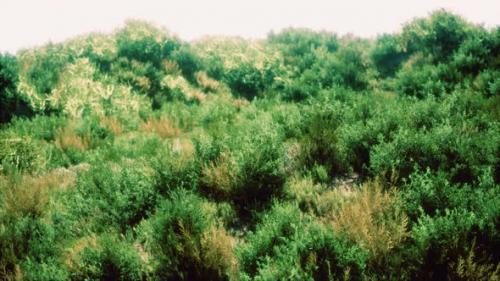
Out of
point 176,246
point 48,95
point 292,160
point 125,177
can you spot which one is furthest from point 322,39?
point 176,246

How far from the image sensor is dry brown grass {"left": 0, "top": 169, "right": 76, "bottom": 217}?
538cm

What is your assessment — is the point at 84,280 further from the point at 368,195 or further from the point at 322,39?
the point at 322,39

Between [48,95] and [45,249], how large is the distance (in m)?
9.42

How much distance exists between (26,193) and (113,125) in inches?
210

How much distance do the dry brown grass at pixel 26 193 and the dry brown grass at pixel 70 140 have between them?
2.44 metres

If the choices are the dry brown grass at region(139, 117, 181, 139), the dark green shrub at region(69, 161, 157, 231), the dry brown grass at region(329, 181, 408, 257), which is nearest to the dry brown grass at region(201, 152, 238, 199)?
the dark green shrub at region(69, 161, 157, 231)

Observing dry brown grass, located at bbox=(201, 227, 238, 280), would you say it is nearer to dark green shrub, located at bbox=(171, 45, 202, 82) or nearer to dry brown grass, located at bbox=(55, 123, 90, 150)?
dry brown grass, located at bbox=(55, 123, 90, 150)

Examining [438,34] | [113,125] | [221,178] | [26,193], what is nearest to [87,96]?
[113,125]

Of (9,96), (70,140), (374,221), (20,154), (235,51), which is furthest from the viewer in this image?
(235,51)

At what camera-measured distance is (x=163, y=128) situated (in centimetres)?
1062

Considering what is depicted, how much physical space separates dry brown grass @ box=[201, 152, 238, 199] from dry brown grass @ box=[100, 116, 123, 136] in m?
5.71

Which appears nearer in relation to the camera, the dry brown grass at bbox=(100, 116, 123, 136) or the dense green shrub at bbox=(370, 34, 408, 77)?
the dry brown grass at bbox=(100, 116, 123, 136)

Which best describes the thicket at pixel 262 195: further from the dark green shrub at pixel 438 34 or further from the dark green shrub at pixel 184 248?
the dark green shrub at pixel 438 34

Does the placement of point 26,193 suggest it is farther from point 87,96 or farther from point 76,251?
point 87,96
